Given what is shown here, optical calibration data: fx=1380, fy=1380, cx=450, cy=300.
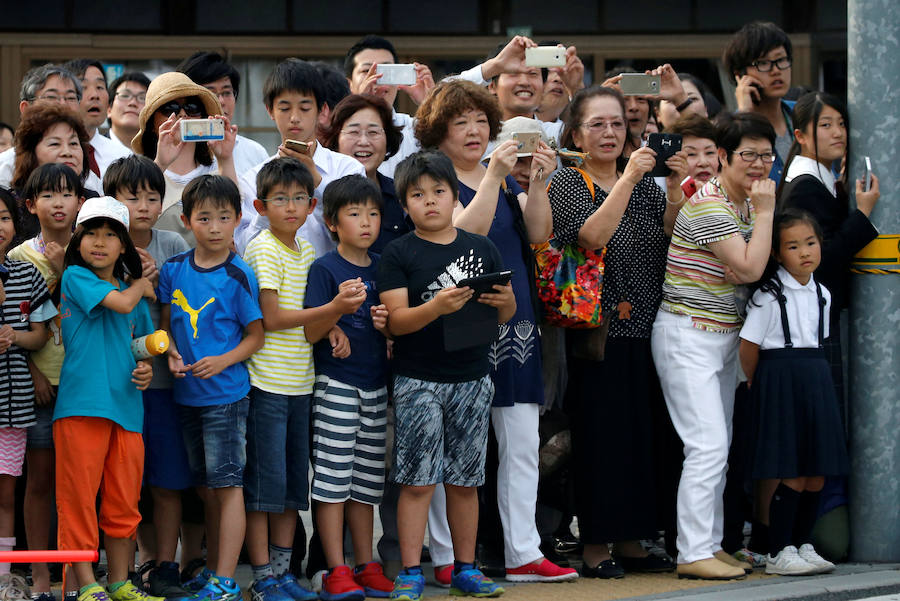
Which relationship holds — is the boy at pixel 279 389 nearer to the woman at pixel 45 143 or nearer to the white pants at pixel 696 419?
the woman at pixel 45 143

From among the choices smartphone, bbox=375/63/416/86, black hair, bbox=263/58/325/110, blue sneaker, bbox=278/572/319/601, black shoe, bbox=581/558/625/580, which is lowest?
black shoe, bbox=581/558/625/580

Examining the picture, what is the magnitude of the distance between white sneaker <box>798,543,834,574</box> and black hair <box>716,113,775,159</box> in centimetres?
173

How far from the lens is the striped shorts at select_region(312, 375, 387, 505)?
5.39 meters

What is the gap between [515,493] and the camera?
576cm

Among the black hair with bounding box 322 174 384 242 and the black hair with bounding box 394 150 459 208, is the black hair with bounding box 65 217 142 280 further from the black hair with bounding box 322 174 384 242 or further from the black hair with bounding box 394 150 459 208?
the black hair with bounding box 394 150 459 208

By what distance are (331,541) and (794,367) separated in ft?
6.98

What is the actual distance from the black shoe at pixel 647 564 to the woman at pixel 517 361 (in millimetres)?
386

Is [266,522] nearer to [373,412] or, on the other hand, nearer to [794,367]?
[373,412]

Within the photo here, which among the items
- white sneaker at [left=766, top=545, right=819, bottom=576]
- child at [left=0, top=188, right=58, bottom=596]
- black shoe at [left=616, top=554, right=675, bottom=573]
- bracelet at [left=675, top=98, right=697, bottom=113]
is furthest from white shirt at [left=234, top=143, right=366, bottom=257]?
white sneaker at [left=766, top=545, right=819, bottom=576]

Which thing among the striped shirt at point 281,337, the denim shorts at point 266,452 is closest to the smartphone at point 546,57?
the striped shirt at point 281,337

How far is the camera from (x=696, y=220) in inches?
233

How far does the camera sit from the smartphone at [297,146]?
5633 millimetres

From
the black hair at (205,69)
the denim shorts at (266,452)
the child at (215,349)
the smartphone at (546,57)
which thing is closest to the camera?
the child at (215,349)

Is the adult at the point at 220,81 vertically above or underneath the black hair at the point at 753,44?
underneath
